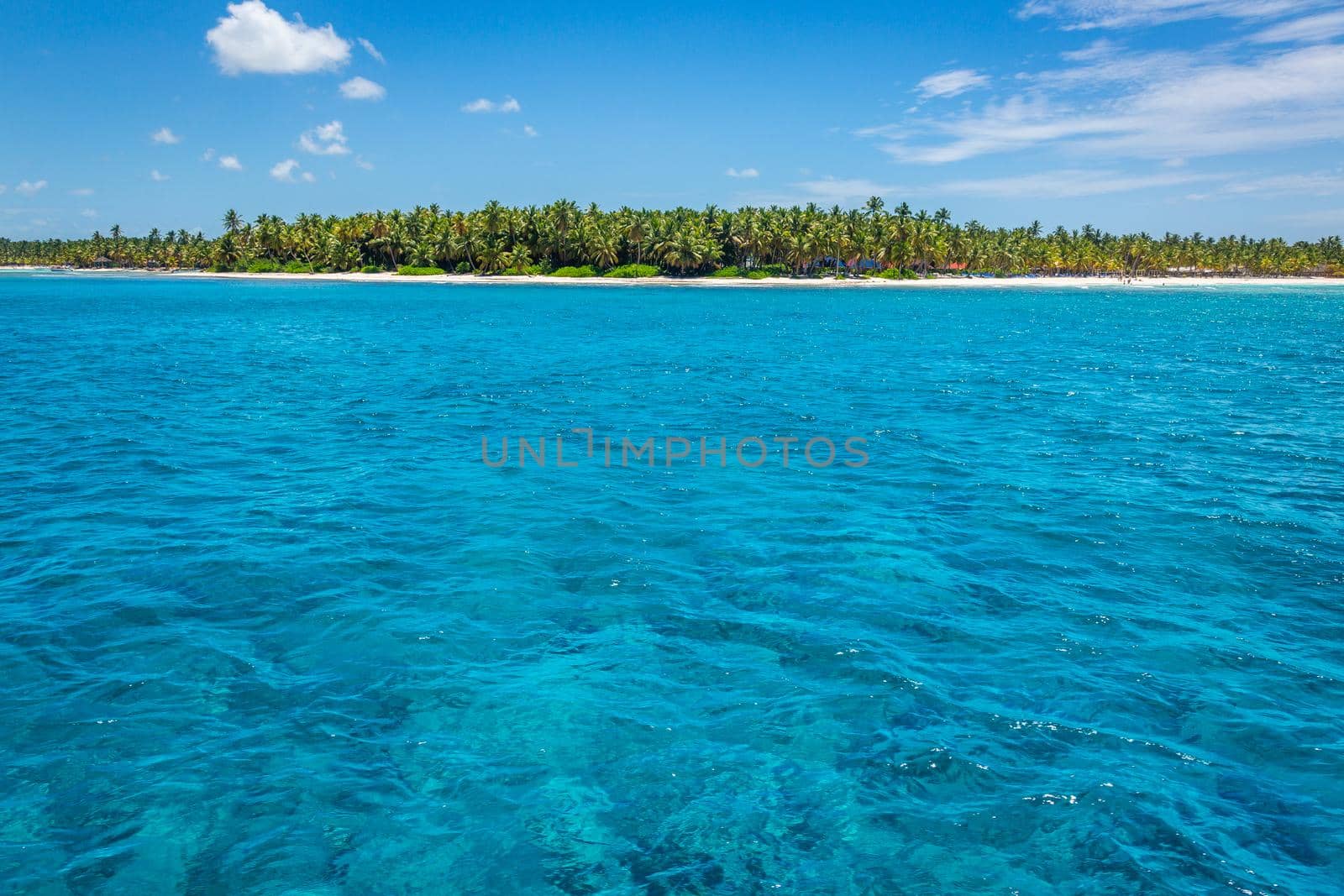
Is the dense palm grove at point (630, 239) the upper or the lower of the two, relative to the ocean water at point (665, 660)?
upper

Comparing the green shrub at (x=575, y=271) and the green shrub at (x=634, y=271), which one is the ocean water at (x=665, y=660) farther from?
the green shrub at (x=634, y=271)

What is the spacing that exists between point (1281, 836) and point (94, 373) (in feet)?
194

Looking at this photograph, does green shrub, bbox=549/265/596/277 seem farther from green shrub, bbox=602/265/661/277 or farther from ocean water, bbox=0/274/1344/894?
ocean water, bbox=0/274/1344/894

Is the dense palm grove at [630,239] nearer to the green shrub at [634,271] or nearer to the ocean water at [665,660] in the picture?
the green shrub at [634,271]

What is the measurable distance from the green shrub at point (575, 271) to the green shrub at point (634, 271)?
311cm

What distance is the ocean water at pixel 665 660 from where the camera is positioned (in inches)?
375

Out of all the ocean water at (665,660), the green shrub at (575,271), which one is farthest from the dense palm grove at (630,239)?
the ocean water at (665,660)

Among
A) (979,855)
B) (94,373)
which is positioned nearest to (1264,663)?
(979,855)

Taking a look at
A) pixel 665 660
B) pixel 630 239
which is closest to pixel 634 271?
pixel 630 239

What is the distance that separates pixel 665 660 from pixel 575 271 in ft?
575

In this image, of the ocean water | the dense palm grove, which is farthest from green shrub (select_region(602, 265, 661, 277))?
the ocean water

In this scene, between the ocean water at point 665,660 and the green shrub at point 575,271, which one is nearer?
the ocean water at point 665,660

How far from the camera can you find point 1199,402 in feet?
144

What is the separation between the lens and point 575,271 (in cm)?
18238
